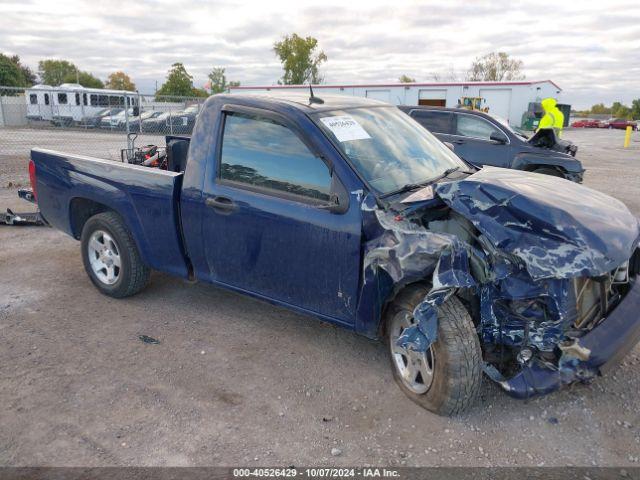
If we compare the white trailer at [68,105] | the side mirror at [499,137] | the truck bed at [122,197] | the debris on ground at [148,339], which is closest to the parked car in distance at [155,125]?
the white trailer at [68,105]

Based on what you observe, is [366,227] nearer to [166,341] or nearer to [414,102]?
[166,341]

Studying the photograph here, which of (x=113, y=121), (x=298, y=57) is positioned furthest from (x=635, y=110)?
(x=113, y=121)

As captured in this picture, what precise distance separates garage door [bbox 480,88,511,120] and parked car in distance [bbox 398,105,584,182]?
850 inches

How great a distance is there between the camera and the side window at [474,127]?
1017 cm

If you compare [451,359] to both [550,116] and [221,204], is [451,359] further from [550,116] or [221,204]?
[550,116]

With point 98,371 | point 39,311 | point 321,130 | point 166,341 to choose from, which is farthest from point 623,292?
point 39,311

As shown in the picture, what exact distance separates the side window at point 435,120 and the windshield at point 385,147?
21.1 ft

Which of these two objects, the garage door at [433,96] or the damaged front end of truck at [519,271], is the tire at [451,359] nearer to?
the damaged front end of truck at [519,271]

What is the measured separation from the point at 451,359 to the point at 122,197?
2.99 metres

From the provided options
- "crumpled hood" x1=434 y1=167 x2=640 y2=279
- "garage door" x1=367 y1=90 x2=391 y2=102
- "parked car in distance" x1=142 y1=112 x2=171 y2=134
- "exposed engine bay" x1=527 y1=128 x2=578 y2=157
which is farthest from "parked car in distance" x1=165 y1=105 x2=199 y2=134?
"garage door" x1=367 y1=90 x2=391 y2=102

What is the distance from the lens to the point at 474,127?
33.7 ft

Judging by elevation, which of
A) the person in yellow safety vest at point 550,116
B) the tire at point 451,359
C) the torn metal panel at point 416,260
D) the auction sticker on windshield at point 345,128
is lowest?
the tire at point 451,359

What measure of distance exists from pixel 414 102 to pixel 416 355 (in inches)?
1191

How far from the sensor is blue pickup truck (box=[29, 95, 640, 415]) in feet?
9.29
